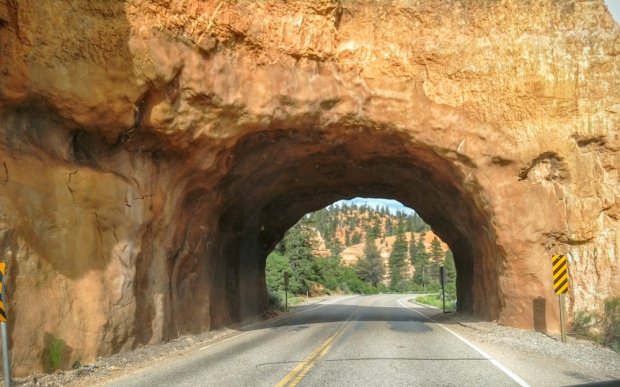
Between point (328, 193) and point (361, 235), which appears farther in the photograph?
point (361, 235)

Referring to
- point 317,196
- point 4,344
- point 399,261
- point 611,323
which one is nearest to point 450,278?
point 399,261

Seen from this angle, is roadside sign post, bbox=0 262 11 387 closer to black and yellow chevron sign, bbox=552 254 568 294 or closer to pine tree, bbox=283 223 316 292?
black and yellow chevron sign, bbox=552 254 568 294

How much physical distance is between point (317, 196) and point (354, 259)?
116 m

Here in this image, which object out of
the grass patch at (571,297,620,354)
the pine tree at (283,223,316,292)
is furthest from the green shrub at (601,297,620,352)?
the pine tree at (283,223,316,292)

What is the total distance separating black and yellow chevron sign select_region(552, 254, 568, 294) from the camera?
14336 mm

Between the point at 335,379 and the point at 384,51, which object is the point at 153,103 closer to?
the point at 384,51

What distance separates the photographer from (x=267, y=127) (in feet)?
52.6

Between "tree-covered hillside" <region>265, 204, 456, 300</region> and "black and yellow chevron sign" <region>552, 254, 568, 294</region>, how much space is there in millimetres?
38653

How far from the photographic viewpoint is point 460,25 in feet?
55.5

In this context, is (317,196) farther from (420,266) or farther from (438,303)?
(420,266)

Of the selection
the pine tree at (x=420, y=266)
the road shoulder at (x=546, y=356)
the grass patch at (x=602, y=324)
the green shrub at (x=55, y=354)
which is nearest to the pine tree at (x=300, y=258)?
the road shoulder at (x=546, y=356)

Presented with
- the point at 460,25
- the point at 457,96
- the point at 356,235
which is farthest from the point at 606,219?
the point at 356,235

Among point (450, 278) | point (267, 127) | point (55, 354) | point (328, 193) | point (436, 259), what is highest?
point (267, 127)

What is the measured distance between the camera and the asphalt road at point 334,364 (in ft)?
29.1
